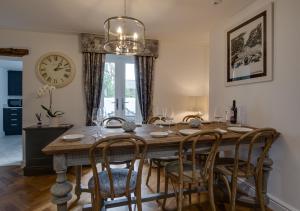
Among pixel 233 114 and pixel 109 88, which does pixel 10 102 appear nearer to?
pixel 109 88

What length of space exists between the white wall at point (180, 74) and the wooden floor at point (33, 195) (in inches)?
65.6

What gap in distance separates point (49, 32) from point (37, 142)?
78.2 inches


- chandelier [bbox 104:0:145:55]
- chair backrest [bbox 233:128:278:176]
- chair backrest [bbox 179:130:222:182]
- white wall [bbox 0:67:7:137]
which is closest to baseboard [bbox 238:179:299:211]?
chair backrest [bbox 233:128:278:176]

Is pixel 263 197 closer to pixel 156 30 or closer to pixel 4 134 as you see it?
pixel 156 30

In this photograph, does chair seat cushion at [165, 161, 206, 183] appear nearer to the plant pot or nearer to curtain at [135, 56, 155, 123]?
curtain at [135, 56, 155, 123]

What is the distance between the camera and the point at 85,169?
3.51 meters

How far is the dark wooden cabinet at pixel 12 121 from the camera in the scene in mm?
6562

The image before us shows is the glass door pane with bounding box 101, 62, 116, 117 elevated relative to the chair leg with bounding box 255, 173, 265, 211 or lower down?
elevated

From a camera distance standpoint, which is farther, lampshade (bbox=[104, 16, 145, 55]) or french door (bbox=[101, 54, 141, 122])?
french door (bbox=[101, 54, 141, 122])

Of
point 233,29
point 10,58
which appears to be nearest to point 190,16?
point 233,29

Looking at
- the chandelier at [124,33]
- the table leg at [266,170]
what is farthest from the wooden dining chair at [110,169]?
the table leg at [266,170]

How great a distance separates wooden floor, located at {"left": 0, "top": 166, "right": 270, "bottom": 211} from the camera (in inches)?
88.5

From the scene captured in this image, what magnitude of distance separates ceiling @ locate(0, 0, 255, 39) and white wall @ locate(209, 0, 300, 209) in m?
0.59

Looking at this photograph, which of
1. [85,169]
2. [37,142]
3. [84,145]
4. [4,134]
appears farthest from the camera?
[4,134]
